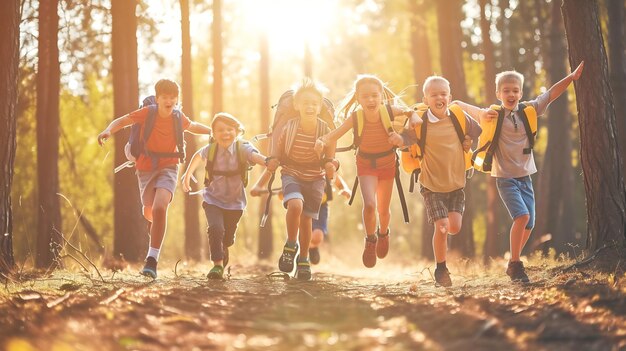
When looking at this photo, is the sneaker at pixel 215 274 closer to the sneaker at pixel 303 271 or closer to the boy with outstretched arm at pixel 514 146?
the sneaker at pixel 303 271

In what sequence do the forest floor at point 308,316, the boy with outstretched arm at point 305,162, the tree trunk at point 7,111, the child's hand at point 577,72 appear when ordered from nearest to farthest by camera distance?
the forest floor at point 308,316
the tree trunk at point 7,111
the child's hand at point 577,72
the boy with outstretched arm at point 305,162

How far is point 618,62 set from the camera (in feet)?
43.1

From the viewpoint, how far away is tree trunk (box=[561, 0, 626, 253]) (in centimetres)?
837

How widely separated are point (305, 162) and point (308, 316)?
353cm

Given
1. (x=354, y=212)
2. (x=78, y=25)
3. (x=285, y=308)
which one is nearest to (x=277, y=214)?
(x=354, y=212)

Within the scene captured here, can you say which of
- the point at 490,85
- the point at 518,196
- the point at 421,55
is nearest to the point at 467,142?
the point at 518,196

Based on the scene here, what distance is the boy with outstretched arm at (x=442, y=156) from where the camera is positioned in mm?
8680

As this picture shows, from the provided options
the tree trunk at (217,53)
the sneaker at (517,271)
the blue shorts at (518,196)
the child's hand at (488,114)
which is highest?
the tree trunk at (217,53)

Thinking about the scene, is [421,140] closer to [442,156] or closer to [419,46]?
[442,156]

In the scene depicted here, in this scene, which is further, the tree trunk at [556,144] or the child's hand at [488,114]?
the tree trunk at [556,144]

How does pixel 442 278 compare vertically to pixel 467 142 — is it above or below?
below

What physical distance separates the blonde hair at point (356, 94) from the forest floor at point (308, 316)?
2.77 m

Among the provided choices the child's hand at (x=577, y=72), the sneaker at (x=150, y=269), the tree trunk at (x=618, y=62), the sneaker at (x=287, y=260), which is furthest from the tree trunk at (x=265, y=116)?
the child's hand at (x=577, y=72)

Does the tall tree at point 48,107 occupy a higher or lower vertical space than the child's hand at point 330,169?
higher
